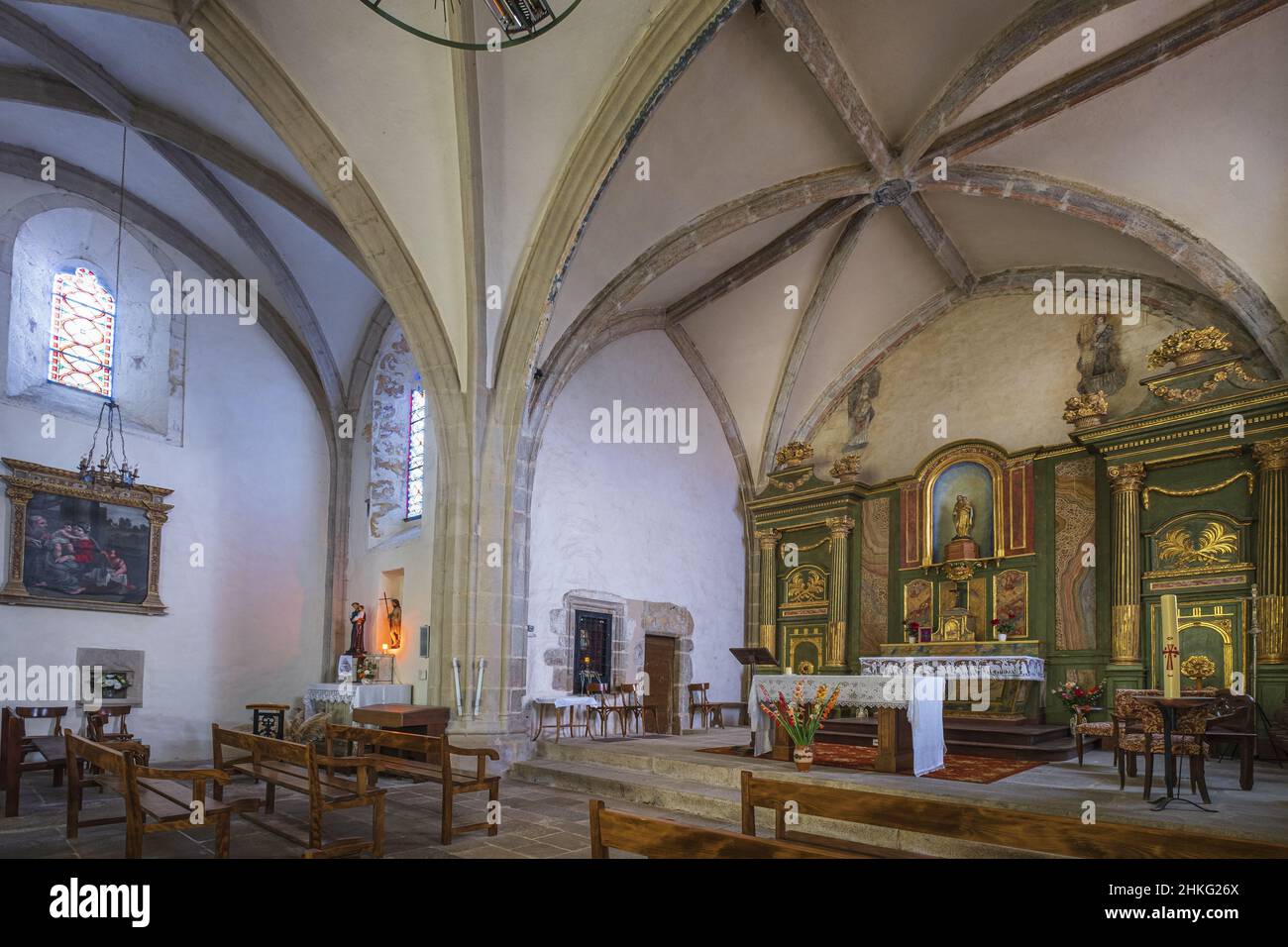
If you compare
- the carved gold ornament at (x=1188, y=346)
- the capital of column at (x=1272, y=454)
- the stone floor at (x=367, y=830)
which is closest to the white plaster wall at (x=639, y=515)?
the stone floor at (x=367, y=830)

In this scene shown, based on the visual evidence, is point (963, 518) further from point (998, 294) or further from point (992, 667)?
point (998, 294)

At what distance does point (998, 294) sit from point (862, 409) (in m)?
2.74

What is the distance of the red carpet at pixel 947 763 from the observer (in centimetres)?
750

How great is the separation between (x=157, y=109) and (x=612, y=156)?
605cm

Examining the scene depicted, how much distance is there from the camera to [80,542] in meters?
11.0

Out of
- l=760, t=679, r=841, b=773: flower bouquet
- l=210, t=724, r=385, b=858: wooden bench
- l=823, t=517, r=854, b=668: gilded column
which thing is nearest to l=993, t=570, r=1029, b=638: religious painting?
l=823, t=517, r=854, b=668: gilded column

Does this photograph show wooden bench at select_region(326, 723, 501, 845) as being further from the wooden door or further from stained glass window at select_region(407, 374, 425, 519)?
the wooden door

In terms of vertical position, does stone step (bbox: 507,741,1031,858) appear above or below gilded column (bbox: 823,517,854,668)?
below

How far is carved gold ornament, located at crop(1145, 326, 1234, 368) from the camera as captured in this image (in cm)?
996

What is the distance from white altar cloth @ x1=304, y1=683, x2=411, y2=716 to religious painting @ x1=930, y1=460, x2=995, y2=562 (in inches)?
308

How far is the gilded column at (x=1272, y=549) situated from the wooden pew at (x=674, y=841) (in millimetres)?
8875

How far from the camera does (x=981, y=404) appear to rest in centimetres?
1286

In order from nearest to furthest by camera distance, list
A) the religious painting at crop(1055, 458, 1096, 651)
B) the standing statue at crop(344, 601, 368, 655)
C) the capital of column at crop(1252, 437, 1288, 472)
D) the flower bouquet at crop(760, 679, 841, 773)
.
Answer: the flower bouquet at crop(760, 679, 841, 773), the capital of column at crop(1252, 437, 1288, 472), the religious painting at crop(1055, 458, 1096, 651), the standing statue at crop(344, 601, 368, 655)

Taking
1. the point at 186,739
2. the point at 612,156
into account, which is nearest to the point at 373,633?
the point at 186,739
